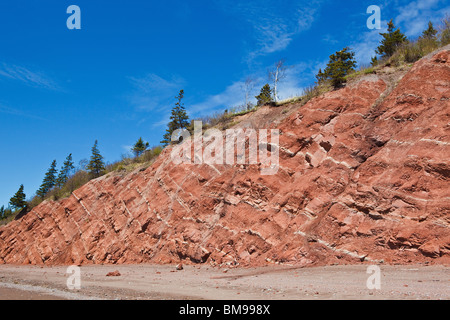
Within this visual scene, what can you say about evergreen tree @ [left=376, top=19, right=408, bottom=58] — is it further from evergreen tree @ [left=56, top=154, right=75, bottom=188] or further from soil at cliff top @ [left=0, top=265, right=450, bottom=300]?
evergreen tree @ [left=56, top=154, right=75, bottom=188]

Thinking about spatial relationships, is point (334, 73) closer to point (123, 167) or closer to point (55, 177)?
point (123, 167)

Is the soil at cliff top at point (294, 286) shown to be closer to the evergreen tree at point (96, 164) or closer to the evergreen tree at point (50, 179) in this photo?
the evergreen tree at point (96, 164)

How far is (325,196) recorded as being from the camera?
46.2 feet

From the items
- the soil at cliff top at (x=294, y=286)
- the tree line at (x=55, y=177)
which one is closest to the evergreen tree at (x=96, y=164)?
the tree line at (x=55, y=177)

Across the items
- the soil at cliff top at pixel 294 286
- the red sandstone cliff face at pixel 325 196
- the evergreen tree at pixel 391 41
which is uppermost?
the evergreen tree at pixel 391 41

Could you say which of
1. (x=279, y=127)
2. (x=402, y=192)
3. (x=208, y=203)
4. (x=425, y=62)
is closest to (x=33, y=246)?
(x=208, y=203)

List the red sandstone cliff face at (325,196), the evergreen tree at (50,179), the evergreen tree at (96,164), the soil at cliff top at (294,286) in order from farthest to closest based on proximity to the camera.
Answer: the evergreen tree at (50,179)
the evergreen tree at (96,164)
the red sandstone cliff face at (325,196)
the soil at cliff top at (294,286)

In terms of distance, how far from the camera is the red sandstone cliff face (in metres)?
11.2

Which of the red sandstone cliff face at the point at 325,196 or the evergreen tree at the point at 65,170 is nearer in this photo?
the red sandstone cliff face at the point at 325,196

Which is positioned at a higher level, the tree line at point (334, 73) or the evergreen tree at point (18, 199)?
the tree line at point (334, 73)

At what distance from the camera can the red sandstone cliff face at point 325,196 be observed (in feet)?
36.8

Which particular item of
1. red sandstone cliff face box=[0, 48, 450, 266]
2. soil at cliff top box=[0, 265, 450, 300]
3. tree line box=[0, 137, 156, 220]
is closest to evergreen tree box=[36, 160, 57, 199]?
tree line box=[0, 137, 156, 220]
